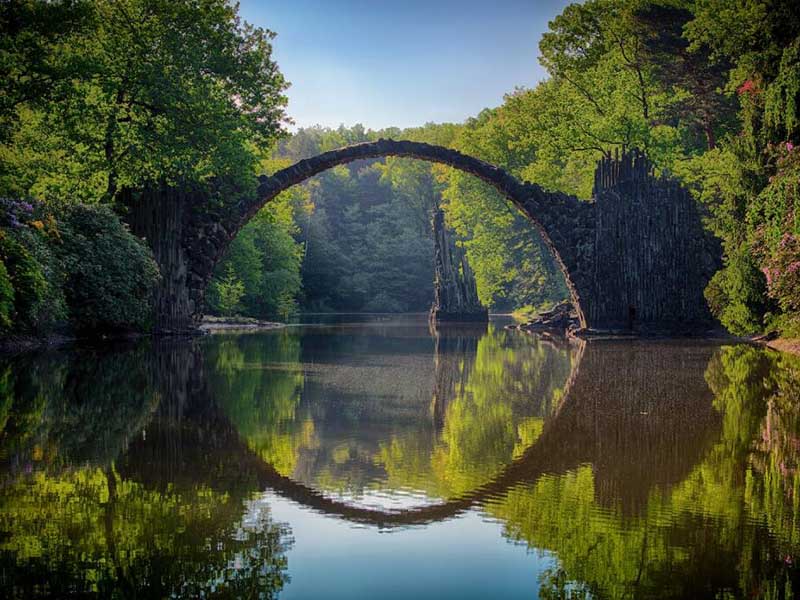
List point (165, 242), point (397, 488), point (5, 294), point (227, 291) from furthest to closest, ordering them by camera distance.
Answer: point (227, 291) < point (165, 242) < point (5, 294) < point (397, 488)

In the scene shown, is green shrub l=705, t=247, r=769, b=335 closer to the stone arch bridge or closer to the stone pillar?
the stone arch bridge

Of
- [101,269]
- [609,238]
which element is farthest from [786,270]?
[101,269]

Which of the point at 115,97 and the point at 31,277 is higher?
the point at 115,97

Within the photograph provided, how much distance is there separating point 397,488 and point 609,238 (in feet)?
74.3

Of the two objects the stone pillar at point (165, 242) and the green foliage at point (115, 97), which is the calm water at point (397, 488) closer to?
the green foliage at point (115, 97)

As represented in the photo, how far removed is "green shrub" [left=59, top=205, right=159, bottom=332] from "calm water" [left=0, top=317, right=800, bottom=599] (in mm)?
7898

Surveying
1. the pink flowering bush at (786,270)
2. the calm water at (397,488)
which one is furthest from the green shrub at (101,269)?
the pink flowering bush at (786,270)

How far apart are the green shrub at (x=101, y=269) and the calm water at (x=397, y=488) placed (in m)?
7.90

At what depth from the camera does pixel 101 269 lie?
20.8 meters

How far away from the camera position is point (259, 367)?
1633 cm

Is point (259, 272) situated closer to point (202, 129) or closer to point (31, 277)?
point (202, 129)

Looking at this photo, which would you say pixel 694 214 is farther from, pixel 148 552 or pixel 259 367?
pixel 148 552

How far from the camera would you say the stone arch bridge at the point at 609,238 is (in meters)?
25.8

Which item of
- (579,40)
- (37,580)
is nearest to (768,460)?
(37,580)
